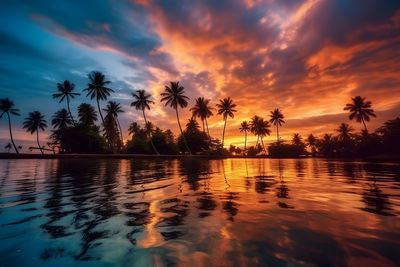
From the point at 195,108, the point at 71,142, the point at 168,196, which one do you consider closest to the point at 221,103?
the point at 195,108

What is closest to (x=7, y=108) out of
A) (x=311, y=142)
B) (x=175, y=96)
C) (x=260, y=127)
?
(x=175, y=96)

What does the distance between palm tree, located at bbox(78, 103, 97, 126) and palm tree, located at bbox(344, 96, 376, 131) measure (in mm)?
60581

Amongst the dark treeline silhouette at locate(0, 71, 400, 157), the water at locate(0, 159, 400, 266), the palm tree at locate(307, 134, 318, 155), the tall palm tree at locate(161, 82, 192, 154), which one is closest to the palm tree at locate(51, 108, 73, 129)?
the dark treeline silhouette at locate(0, 71, 400, 157)

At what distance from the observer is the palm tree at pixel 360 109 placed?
40.4 m

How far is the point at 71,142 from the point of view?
1527 inches

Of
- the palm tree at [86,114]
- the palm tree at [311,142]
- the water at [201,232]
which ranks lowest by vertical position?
the water at [201,232]

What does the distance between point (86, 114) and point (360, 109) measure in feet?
211

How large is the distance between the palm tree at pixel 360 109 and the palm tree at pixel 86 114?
60.6 metres

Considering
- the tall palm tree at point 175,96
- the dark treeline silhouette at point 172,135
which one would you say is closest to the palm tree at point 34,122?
the dark treeline silhouette at point 172,135

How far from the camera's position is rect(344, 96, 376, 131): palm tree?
133 feet

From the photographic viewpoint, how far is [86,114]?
Answer: 4369cm

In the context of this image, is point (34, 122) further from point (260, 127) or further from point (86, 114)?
point (260, 127)

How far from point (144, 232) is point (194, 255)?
900 millimetres

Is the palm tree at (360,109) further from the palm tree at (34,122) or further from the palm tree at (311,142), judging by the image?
the palm tree at (34,122)
